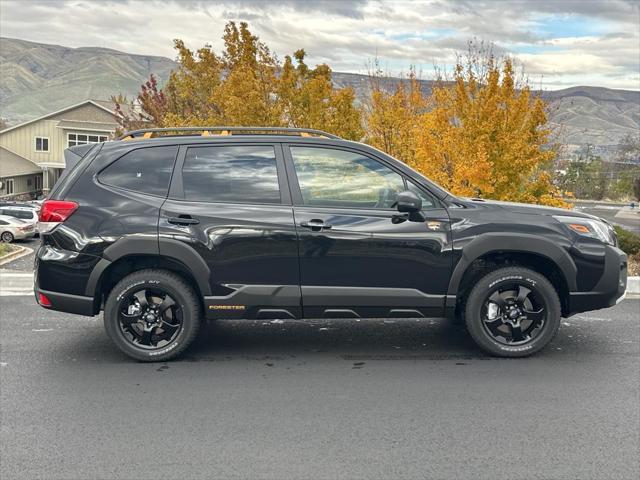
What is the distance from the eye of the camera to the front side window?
221 inches

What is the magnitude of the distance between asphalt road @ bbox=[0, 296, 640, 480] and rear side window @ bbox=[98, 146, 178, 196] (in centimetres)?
151

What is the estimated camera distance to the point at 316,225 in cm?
547

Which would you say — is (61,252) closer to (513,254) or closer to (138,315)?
(138,315)

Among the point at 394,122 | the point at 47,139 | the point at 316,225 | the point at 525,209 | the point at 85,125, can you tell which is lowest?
the point at 316,225

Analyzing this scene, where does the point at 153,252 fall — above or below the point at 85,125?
below

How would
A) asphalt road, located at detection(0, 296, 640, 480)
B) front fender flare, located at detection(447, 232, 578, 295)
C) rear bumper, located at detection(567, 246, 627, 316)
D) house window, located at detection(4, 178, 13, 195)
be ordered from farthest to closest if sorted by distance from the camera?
house window, located at detection(4, 178, 13, 195) < rear bumper, located at detection(567, 246, 627, 316) < front fender flare, located at detection(447, 232, 578, 295) < asphalt road, located at detection(0, 296, 640, 480)

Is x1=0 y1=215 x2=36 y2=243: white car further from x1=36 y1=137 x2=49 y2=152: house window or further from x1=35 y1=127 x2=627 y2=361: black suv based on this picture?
x1=36 y1=137 x2=49 y2=152: house window

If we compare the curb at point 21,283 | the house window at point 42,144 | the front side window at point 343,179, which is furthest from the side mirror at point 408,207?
the house window at point 42,144

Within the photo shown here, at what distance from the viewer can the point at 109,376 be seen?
17.5 ft

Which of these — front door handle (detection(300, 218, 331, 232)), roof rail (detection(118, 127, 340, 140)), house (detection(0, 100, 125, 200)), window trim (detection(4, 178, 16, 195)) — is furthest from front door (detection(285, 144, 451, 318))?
window trim (detection(4, 178, 16, 195))

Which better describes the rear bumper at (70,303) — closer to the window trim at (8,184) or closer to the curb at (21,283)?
the curb at (21,283)

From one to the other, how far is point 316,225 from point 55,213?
7.16 ft

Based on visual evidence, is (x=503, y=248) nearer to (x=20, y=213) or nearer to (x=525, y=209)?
(x=525, y=209)

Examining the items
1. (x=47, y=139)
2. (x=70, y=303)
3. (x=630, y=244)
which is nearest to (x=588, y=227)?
(x=70, y=303)
